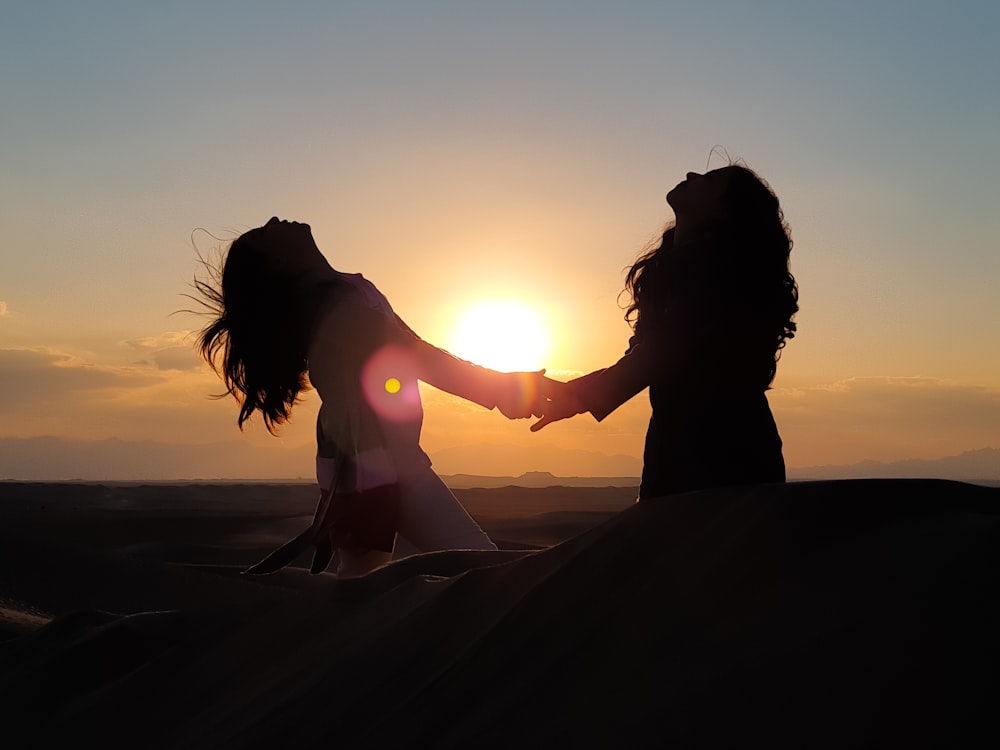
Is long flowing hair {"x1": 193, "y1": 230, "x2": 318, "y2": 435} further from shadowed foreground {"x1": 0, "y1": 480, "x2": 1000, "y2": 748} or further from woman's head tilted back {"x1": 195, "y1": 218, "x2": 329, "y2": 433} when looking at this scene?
shadowed foreground {"x1": 0, "y1": 480, "x2": 1000, "y2": 748}

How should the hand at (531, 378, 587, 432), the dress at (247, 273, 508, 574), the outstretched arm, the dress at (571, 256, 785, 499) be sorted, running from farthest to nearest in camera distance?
the outstretched arm < the hand at (531, 378, 587, 432) < the dress at (247, 273, 508, 574) < the dress at (571, 256, 785, 499)

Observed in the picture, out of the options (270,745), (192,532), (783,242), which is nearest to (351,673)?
(270,745)

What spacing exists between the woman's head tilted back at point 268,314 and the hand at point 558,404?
1.08m

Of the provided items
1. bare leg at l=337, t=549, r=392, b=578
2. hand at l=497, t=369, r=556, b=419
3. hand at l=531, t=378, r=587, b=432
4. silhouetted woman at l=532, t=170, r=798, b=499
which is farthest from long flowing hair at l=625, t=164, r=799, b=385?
bare leg at l=337, t=549, r=392, b=578

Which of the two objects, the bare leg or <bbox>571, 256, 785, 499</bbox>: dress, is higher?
<bbox>571, 256, 785, 499</bbox>: dress

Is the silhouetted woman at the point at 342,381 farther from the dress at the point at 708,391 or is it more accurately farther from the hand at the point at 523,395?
the dress at the point at 708,391

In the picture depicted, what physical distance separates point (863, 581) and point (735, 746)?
35cm

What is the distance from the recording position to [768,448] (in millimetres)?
3166

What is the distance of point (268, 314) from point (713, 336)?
2.05 m

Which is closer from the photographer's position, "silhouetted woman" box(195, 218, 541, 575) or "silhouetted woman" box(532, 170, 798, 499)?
"silhouetted woman" box(532, 170, 798, 499)

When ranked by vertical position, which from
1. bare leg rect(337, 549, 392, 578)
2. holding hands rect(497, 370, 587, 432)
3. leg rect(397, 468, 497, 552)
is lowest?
bare leg rect(337, 549, 392, 578)

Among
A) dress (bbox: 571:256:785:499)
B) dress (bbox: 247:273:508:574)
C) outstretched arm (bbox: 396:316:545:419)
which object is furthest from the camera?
outstretched arm (bbox: 396:316:545:419)

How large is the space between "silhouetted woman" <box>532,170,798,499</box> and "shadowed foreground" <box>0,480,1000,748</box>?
44.7 inches

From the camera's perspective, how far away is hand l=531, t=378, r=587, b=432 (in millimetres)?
4246
